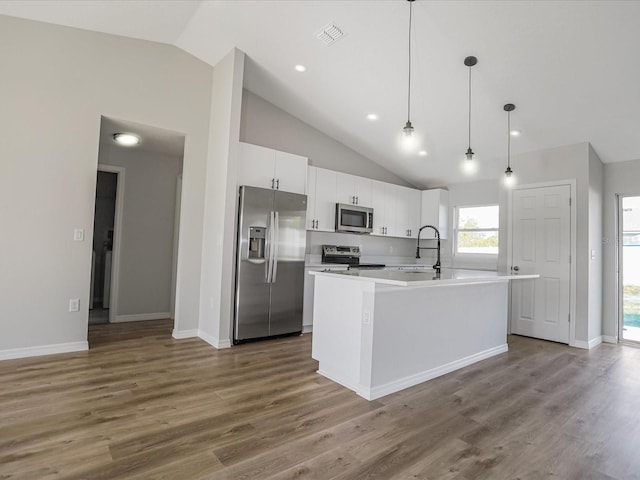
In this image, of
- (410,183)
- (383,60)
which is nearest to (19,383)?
(383,60)

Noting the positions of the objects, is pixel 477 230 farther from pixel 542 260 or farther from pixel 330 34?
pixel 330 34

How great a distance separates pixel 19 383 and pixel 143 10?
11.5ft

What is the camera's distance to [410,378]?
285 centimetres

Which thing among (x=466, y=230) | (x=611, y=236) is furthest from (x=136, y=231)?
(x=611, y=236)

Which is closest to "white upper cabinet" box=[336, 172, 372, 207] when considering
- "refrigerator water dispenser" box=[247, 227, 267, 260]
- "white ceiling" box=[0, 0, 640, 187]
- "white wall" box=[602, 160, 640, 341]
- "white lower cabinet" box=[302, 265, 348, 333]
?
"white ceiling" box=[0, 0, 640, 187]

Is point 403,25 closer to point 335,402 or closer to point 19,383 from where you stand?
point 335,402

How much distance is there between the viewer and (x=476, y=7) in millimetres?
2812

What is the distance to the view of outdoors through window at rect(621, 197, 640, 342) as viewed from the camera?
181 inches

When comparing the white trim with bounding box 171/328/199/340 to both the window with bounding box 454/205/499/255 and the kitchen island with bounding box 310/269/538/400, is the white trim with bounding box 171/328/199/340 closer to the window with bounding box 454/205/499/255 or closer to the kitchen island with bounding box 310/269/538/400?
the kitchen island with bounding box 310/269/538/400

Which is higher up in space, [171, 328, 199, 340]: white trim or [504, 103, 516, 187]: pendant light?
[504, 103, 516, 187]: pendant light

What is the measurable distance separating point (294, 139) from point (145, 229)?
2.57 metres

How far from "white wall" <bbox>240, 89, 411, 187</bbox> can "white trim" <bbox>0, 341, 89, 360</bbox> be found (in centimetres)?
301

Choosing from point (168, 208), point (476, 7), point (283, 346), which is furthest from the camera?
point (168, 208)

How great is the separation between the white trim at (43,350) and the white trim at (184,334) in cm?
87
